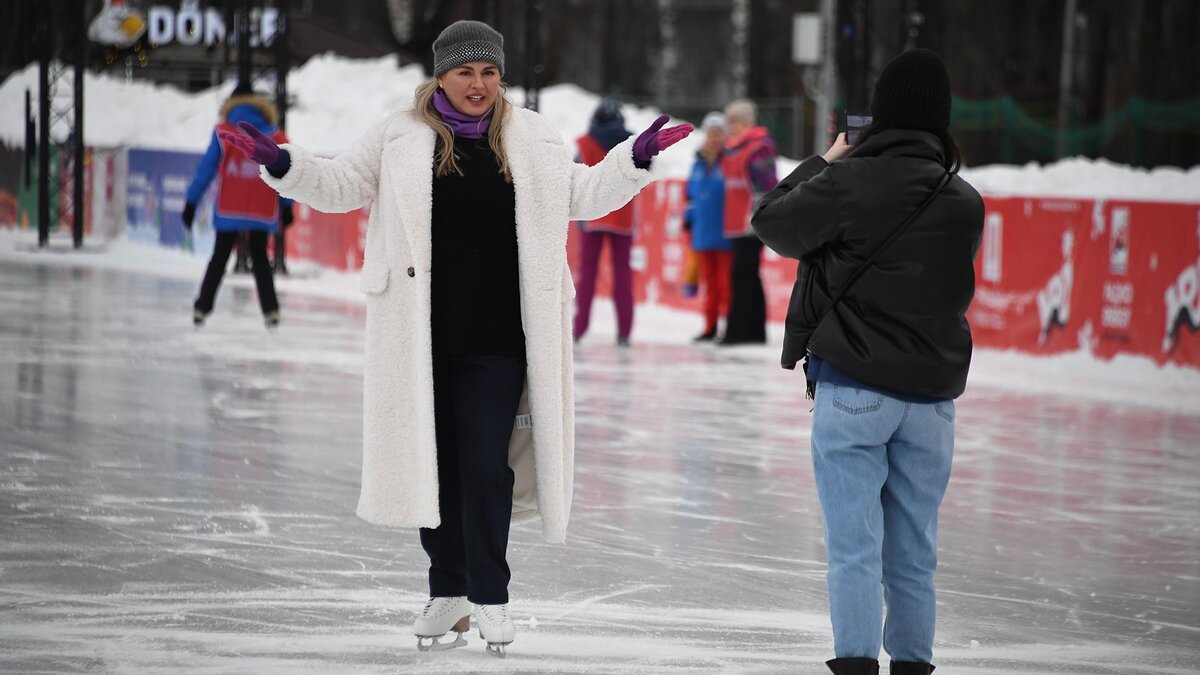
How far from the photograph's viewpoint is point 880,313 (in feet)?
13.6

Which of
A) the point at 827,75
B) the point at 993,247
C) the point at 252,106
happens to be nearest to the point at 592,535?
the point at 252,106

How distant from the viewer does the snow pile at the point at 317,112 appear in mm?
25688

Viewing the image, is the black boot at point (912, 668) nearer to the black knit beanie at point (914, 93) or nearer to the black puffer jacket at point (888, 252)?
the black puffer jacket at point (888, 252)

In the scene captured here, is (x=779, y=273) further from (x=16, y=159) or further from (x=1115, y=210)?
(x=16, y=159)

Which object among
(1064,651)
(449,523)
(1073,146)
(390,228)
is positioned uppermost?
(1073,146)

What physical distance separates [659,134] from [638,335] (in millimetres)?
10494

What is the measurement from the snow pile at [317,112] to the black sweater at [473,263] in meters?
17.9

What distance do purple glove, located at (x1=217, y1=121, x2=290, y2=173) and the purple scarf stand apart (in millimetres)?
477

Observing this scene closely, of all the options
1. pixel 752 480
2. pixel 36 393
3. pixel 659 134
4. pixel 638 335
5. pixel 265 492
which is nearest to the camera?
pixel 659 134

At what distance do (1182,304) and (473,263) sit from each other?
28.2ft

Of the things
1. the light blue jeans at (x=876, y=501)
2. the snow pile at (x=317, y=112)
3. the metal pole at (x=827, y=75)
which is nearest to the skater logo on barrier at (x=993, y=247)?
the metal pole at (x=827, y=75)

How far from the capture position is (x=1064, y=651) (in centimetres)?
520

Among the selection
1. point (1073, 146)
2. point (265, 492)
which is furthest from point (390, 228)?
point (1073, 146)

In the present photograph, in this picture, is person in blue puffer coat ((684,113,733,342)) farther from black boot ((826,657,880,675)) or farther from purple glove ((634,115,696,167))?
black boot ((826,657,880,675))
